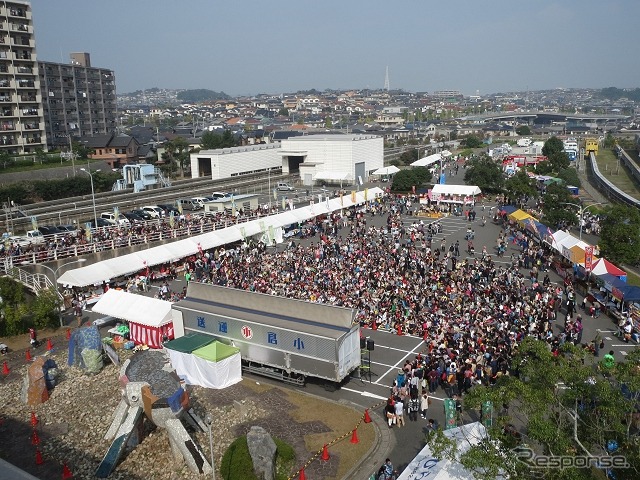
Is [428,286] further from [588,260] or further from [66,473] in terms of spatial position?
[66,473]

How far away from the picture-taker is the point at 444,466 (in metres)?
8.91

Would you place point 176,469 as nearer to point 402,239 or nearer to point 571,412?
point 571,412

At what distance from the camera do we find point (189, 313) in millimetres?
16562

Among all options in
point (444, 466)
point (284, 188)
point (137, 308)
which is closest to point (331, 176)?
point (284, 188)

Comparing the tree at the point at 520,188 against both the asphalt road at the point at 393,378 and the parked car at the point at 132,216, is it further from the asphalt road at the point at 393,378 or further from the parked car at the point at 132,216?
the parked car at the point at 132,216

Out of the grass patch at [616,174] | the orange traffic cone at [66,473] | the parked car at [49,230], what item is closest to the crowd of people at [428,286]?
the orange traffic cone at [66,473]

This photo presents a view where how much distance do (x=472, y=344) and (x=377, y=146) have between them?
45813 millimetres

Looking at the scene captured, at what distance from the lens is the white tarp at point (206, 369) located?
1468 centimetres

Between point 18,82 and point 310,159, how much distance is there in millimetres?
29378

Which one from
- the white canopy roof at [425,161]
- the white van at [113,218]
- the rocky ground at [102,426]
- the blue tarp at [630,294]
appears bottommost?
the rocky ground at [102,426]

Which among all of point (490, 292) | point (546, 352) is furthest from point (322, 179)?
point (546, 352)

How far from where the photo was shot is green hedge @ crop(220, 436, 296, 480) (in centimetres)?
1033

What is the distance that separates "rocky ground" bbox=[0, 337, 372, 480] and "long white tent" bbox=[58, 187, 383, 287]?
684cm

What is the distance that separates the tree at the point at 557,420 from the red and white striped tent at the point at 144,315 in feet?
37.7
